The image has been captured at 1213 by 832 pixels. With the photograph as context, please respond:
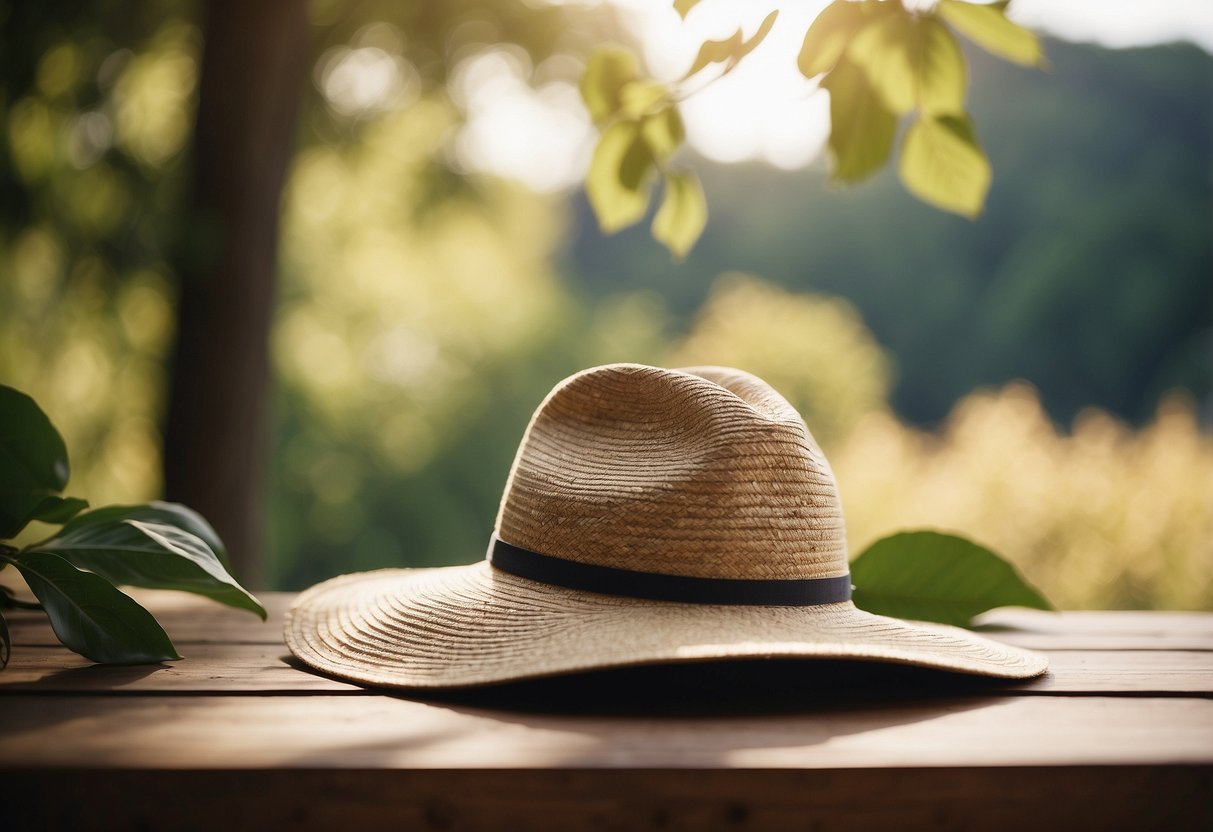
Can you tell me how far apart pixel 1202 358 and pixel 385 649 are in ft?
61.1

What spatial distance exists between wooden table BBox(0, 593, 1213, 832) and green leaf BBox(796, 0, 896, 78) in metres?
0.69

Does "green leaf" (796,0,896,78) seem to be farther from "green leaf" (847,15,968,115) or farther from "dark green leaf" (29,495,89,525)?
"dark green leaf" (29,495,89,525)

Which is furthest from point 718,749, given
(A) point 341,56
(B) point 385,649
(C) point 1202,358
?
(C) point 1202,358

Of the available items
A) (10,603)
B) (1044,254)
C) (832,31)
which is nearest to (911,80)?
(832,31)

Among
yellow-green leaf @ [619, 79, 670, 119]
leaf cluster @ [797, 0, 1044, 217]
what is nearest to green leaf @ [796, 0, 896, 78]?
leaf cluster @ [797, 0, 1044, 217]

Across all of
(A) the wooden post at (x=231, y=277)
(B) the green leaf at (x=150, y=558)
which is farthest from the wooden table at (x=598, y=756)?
(A) the wooden post at (x=231, y=277)

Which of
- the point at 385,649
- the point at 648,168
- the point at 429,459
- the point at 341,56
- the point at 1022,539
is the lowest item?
the point at 429,459

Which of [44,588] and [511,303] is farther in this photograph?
[511,303]

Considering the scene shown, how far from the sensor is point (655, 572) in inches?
42.5

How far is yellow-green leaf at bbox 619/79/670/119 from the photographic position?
128 cm

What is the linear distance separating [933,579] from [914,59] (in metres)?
0.72

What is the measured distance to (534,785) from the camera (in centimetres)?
77

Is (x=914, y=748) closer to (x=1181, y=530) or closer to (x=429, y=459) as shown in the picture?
(x=1181, y=530)

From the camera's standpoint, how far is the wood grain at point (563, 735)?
0.79 meters
